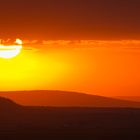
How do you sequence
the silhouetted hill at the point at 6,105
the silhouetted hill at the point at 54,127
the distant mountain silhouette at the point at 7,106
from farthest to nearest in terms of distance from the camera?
the silhouetted hill at the point at 6,105, the distant mountain silhouette at the point at 7,106, the silhouetted hill at the point at 54,127

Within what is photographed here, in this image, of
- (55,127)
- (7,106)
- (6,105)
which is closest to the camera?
(55,127)

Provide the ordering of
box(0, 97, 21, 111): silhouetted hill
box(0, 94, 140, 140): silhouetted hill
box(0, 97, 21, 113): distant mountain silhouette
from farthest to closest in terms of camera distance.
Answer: box(0, 97, 21, 111): silhouetted hill
box(0, 97, 21, 113): distant mountain silhouette
box(0, 94, 140, 140): silhouetted hill

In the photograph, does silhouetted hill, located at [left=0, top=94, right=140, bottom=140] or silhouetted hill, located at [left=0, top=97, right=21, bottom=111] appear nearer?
silhouetted hill, located at [left=0, top=94, right=140, bottom=140]

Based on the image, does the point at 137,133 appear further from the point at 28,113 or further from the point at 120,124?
the point at 28,113

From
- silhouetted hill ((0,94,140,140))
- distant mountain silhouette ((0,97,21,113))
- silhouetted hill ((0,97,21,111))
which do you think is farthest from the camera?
silhouetted hill ((0,97,21,111))

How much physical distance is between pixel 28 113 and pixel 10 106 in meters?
4.50

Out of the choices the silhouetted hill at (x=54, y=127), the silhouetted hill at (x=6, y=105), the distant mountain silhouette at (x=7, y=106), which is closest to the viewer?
the silhouetted hill at (x=54, y=127)

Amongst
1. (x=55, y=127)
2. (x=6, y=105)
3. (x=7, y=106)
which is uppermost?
(x=6, y=105)

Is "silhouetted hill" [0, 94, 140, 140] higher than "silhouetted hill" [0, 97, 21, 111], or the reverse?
"silhouetted hill" [0, 97, 21, 111]

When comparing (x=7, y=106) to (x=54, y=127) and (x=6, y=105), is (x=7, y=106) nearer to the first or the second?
(x=6, y=105)

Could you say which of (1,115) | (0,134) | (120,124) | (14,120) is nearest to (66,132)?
(0,134)

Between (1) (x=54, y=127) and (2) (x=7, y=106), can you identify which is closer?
(1) (x=54, y=127)

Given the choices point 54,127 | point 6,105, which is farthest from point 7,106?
point 54,127

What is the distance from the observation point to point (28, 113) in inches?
5472
